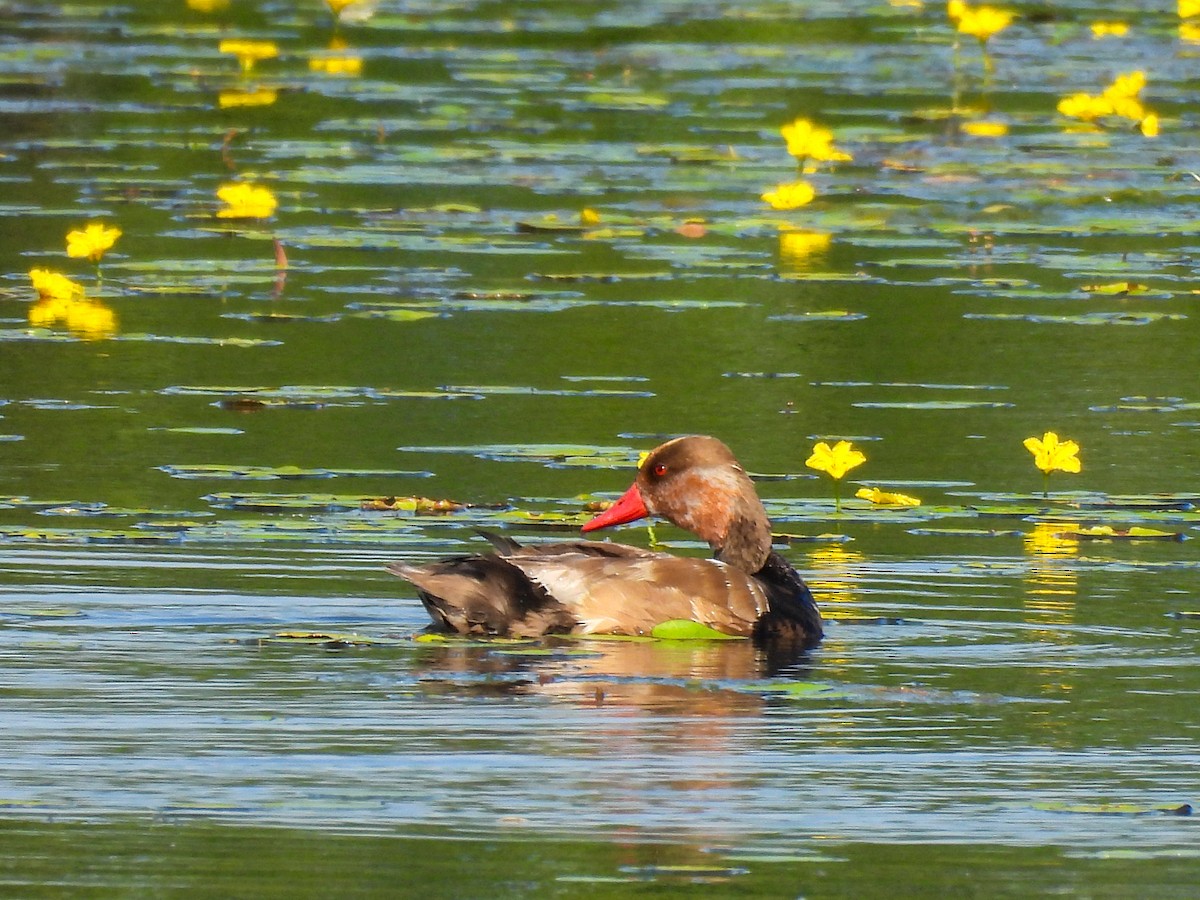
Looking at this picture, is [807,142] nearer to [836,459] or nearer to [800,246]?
[800,246]

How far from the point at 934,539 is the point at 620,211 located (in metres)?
6.90

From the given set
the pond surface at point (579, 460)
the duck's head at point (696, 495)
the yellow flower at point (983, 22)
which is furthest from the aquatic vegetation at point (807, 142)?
the duck's head at point (696, 495)

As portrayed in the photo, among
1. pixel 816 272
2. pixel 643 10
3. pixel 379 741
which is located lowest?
pixel 379 741

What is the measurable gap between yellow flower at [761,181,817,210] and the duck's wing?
7245mm

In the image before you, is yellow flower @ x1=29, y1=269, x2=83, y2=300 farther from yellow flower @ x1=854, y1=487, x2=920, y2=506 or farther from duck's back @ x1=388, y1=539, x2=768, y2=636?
duck's back @ x1=388, y1=539, x2=768, y2=636

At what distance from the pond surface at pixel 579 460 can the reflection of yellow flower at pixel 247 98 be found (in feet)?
0.57

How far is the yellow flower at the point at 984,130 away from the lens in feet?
62.7

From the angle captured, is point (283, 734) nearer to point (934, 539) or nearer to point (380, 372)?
point (934, 539)

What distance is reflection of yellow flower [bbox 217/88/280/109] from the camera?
19.9 metres

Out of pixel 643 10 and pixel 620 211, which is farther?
pixel 643 10

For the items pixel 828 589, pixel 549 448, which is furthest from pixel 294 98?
pixel 828 589

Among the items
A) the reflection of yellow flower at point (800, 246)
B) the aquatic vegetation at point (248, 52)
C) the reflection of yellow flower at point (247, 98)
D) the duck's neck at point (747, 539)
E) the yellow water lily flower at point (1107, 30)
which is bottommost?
the duck's neck at point (747, 539)

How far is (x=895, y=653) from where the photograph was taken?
797 centimetres

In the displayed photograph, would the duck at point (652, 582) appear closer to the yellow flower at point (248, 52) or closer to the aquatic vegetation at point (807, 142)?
the aquatic vegetation at point (807, 142)
